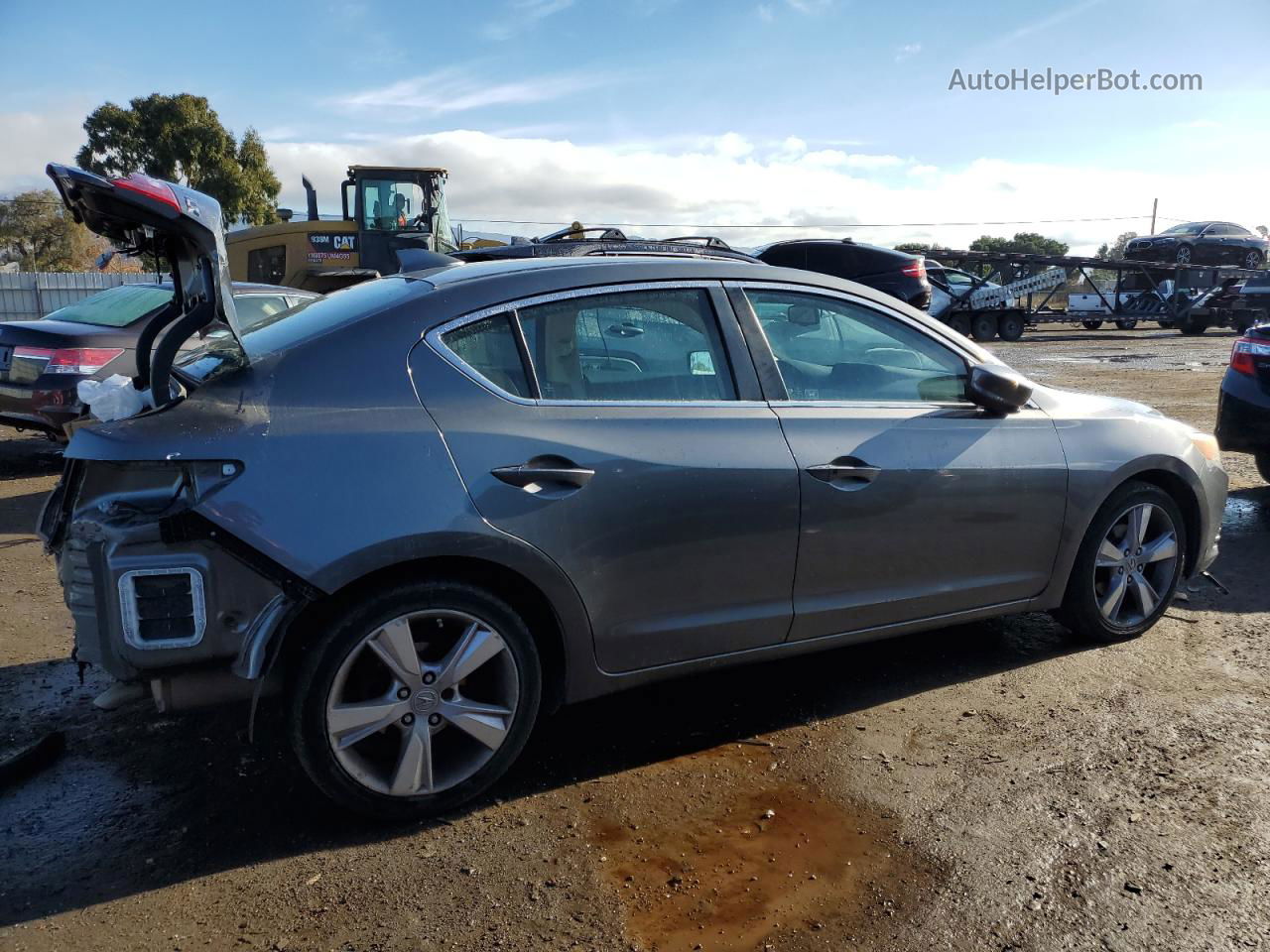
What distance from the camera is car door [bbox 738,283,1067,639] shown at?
3.53 m

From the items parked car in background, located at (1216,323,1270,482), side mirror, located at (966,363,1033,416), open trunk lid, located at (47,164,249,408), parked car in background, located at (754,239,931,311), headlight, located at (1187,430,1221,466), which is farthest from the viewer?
parked car in background, located at (754,239,931,311)

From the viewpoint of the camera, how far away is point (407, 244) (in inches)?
623

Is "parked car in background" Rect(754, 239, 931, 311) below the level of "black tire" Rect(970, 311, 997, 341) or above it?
above

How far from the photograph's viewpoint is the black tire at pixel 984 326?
26.0 metres

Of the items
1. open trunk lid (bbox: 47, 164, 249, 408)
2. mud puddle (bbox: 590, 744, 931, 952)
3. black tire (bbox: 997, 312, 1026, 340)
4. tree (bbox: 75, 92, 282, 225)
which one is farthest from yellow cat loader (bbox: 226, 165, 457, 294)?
tree (bbox: 75, 92, 282, 225)

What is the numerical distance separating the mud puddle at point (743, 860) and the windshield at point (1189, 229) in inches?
1323

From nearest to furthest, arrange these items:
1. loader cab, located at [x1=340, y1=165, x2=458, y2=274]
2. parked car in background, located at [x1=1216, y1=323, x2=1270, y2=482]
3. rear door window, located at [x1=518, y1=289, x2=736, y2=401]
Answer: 1. rear door window, located at [x1=518, y1=289, x2=736, y2=401]
2. parked car in background, located at [x1=1216, y1=323, x2=1270, y2=482]
3. loader cab, located at [x1=340, y1=165, x2=458, y2=274]

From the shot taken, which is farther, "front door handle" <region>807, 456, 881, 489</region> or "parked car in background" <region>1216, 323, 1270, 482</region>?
"parked car in background" <region>1216, 323, 1270, 482</region>

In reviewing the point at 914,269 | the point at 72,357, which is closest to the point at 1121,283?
the point at 914,269

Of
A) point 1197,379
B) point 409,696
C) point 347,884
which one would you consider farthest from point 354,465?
point 1197,379

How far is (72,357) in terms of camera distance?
24.8 ft

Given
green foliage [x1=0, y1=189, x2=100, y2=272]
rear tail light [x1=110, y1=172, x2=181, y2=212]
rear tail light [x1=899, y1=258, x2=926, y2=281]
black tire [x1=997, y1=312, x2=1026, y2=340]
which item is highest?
green foliage [x1=0, y1=189, x2=100, y2=272]

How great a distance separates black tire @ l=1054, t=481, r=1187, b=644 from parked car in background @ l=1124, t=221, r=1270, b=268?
3047cm

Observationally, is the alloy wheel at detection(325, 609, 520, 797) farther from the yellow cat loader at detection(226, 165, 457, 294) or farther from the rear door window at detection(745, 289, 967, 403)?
the yellow cat loader at detection(226, 165, 457, 294)
